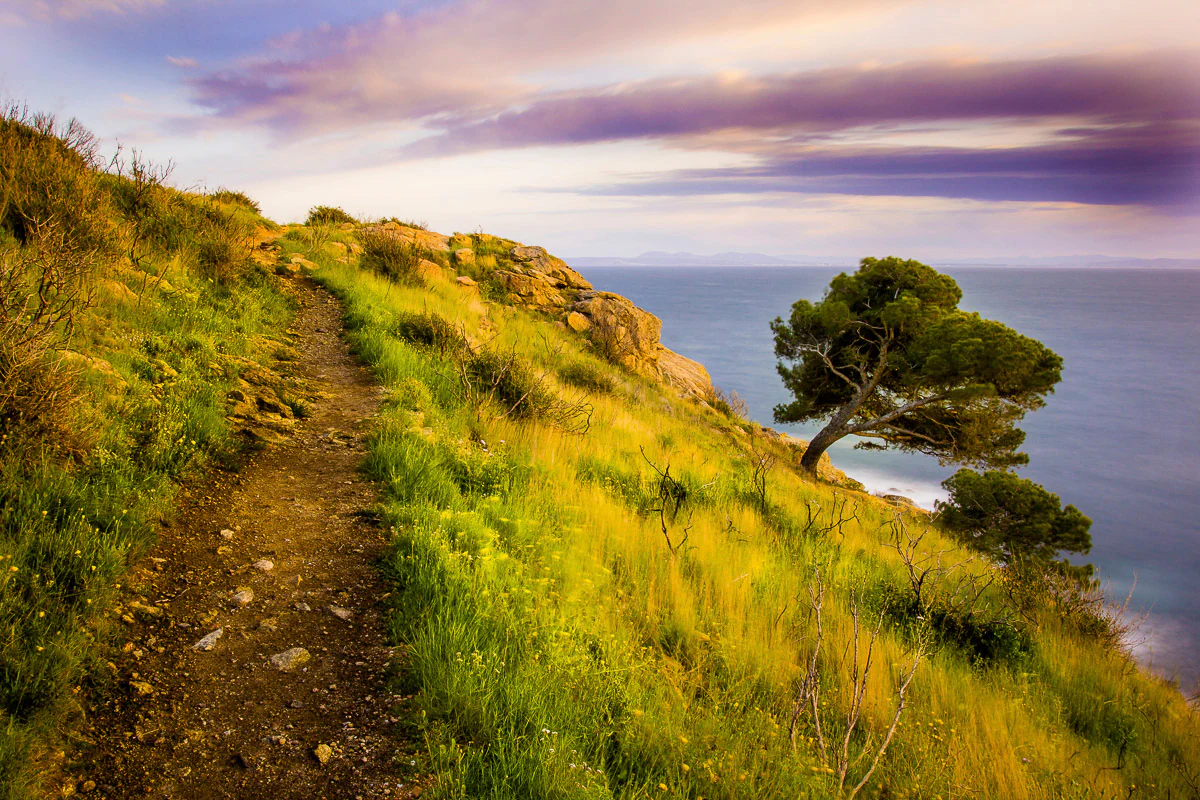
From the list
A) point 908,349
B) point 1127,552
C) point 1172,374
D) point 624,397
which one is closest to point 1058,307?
point 1172,374

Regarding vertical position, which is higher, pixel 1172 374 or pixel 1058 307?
pixel 1058 307

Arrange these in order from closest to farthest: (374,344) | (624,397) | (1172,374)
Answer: (374,344) → (624,397) → (1172,374)

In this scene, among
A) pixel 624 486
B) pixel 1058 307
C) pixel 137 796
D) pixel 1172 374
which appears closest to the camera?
pixel 137 796

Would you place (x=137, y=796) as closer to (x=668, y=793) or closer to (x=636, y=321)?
(x=668, y=793)

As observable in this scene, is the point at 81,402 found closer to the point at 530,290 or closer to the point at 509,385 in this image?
the point at 509,385

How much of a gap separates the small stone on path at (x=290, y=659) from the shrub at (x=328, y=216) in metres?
20.2

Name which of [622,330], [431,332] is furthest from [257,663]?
[622,330]

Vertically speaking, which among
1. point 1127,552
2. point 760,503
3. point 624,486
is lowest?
point 1127,552

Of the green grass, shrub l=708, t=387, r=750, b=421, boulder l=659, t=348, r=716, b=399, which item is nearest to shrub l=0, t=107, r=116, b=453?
the green grass

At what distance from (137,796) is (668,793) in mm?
1882

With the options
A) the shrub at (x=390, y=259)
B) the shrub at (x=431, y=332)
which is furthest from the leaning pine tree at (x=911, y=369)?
the shrub at (x=431, y=332)

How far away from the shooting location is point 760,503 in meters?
7.21

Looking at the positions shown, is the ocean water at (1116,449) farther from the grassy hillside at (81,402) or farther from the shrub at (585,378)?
the shrub at (585,378)

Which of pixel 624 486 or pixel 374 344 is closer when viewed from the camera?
pixel 624 486
